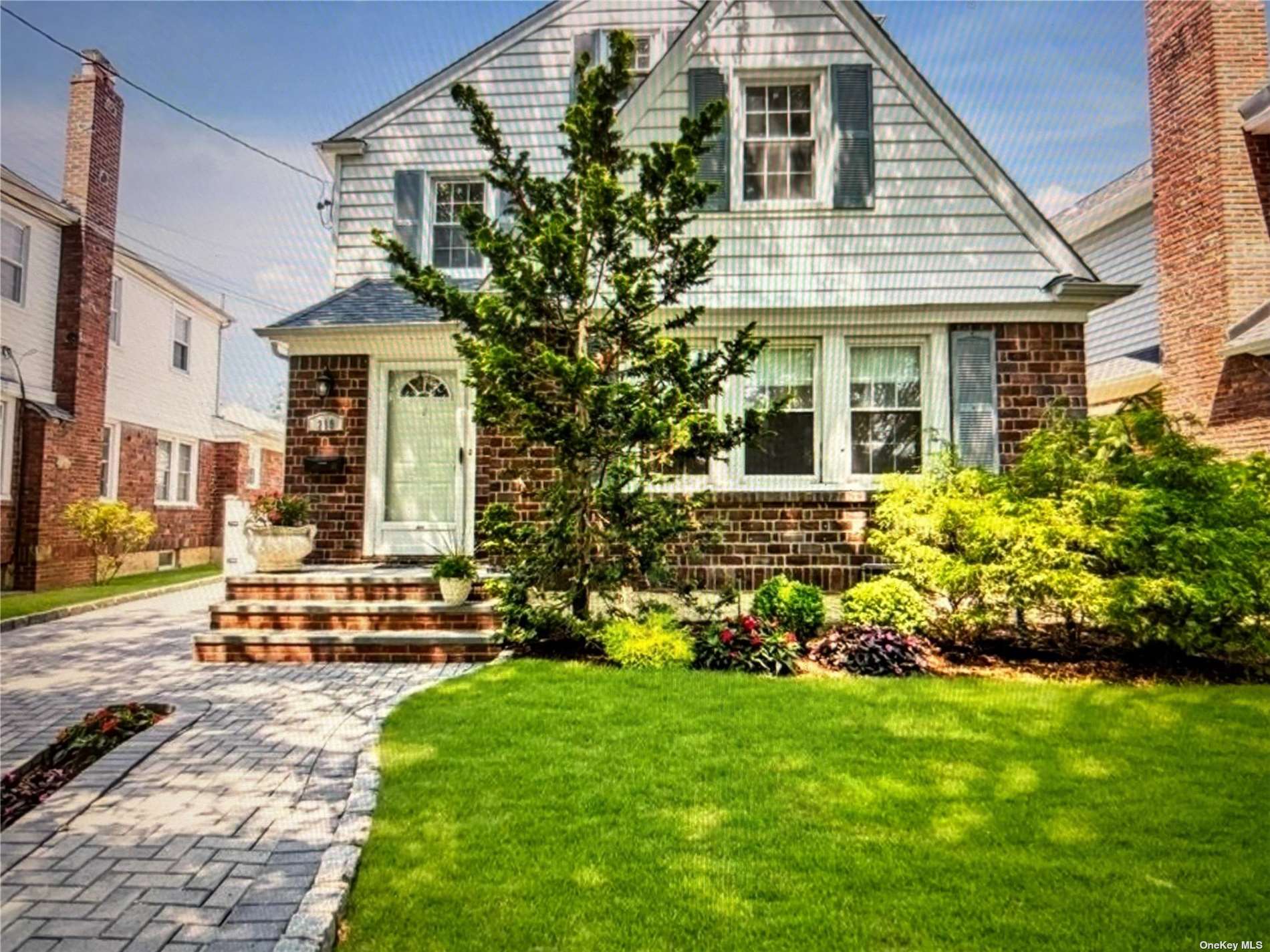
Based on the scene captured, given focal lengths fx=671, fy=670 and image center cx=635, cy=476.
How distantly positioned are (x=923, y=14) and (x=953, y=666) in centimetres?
851

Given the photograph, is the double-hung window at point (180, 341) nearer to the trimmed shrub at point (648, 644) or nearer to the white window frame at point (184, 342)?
the white window frame at point (184, 342)

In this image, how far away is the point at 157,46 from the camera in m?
6.73

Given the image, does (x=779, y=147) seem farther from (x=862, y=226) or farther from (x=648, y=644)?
(x=648, y=644)

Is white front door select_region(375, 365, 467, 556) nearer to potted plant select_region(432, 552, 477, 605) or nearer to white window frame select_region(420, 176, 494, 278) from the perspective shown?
white window frame select_region(420, 176, 494, 278)

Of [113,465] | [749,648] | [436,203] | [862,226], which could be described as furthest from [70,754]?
[113,465]

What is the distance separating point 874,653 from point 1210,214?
31.2ft

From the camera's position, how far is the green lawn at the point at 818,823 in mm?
2268

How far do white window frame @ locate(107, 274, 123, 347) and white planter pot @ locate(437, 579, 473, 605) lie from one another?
1183 centimetres

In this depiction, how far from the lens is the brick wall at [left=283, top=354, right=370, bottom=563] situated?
27.5 feet

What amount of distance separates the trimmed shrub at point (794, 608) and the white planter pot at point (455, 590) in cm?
279

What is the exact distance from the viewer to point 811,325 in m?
8.00

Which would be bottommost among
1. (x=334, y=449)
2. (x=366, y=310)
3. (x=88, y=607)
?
(x=88, y=607)

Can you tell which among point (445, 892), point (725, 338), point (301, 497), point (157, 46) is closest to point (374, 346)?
point (301, 497)

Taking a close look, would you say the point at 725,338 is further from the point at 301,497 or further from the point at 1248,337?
the point at 1248,337
